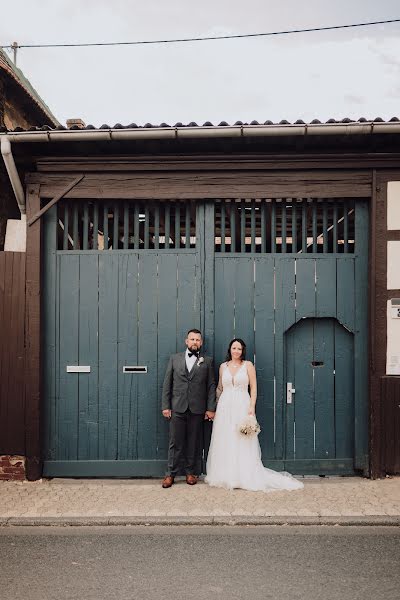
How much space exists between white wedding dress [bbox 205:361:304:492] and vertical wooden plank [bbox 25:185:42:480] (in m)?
2.23

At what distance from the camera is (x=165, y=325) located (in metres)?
7.62

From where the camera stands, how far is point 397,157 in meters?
7.35

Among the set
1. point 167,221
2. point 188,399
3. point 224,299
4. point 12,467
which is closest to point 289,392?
point 188,399

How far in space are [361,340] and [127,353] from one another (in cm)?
306

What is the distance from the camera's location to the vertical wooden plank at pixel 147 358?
7594mm

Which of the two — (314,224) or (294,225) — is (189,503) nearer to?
(294,225)

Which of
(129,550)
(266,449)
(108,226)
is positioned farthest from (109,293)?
(129,550)

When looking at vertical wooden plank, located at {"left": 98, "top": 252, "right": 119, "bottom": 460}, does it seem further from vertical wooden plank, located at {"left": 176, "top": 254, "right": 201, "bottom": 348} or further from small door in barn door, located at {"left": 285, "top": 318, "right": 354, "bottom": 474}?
small door in barn door, located at {"left": 285, "top": 318, "right": 354, "bottom": 474}

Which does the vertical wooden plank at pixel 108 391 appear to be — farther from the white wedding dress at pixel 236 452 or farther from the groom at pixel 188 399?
the white wedding dress at pixel 236 452

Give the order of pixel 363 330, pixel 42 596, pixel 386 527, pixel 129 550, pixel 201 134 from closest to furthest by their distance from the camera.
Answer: pixel 42 596 < pixel 129 550 < pixel 386 527 < pixel 201 134 < pixel 363 330

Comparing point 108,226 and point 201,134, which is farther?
point 108,226

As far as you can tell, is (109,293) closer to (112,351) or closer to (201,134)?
(112,351)

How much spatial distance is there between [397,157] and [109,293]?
4082mm

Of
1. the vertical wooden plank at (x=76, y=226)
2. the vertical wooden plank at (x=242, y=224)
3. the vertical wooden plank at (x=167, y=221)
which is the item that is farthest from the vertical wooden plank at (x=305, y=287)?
the vertical wooden plank at (x=76, y=226)
